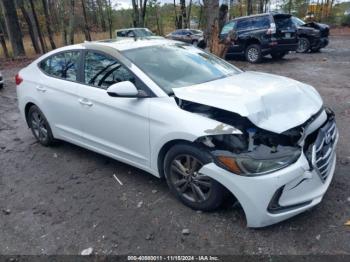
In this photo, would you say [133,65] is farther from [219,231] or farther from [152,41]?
[219,231]

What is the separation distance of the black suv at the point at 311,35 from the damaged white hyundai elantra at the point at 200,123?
1230 centimetres

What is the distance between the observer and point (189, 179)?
3.36 meters

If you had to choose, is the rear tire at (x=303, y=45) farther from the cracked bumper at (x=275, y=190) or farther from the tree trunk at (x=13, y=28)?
the tree trunk at (x=13, y=28)

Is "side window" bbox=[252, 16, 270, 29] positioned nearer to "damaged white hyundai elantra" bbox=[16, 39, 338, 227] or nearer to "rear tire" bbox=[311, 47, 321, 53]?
"rear tire" bbox=[311, 47, 321, 53]

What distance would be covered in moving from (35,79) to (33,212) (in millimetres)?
2248

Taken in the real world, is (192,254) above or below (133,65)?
below

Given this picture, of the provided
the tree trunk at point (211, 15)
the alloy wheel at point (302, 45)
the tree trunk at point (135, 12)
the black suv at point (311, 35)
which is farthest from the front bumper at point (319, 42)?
the tree trunk at point (135, 12)

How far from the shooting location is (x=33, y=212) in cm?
367

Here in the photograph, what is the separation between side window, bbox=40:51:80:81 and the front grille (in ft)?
9.96

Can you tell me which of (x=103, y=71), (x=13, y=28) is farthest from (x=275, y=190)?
(x=13, y=28)

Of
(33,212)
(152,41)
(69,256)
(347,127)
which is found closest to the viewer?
(69,256)

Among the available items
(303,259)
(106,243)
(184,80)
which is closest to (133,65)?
(184,80)

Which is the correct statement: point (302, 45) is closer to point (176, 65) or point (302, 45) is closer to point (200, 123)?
point (176, 65)

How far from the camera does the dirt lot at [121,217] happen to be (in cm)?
297
